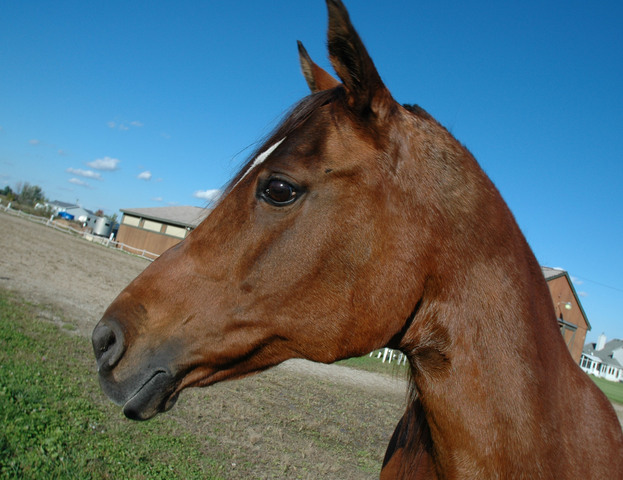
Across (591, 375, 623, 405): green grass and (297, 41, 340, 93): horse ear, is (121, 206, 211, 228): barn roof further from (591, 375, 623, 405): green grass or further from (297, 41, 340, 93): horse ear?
(297, 41, 340, 93): horse ear

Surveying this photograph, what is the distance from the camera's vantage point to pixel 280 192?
1775 mm

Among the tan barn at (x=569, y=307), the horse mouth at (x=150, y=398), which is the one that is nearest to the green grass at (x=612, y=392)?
the tan barn at (x=569, y=307)

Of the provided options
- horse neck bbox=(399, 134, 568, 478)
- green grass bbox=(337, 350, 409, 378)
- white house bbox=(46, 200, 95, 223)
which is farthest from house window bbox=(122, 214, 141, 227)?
white house bbox=(46, 200, 95, 223)

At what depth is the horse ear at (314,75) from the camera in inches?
96.0

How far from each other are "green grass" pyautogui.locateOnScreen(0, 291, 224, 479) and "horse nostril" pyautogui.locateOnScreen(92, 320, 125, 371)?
2902 millimetres

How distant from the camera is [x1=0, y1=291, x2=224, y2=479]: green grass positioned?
12.7ft

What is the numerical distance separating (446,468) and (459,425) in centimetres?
21

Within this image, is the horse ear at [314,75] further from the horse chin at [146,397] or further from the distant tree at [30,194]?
the distant tree at [30,194]

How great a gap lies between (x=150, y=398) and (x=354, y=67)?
5.19 feet

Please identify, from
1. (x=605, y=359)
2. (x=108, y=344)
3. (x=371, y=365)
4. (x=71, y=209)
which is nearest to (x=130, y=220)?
(x=371, y=365)

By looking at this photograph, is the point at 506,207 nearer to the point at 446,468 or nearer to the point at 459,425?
the point at 459,425

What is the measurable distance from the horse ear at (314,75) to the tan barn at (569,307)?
95.1ft

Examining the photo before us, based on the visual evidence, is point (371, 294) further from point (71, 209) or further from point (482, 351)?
point (71, 209)

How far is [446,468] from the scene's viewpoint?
164cm
